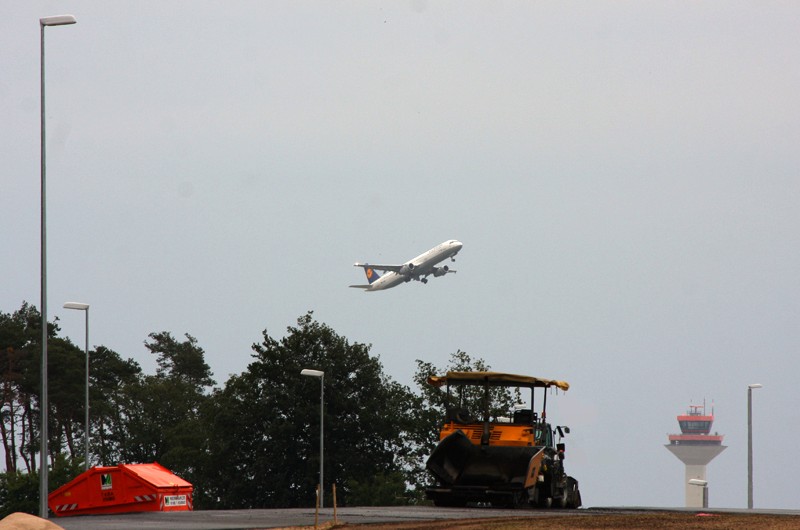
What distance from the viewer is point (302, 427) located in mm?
77375

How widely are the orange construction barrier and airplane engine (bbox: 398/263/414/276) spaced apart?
81.0 m

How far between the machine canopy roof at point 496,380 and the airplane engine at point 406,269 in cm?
8186

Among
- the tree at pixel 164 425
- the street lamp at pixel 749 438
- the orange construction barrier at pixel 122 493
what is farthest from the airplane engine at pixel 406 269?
the orange construction barrier at pixel 122 493

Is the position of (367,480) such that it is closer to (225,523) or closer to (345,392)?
(345,392)

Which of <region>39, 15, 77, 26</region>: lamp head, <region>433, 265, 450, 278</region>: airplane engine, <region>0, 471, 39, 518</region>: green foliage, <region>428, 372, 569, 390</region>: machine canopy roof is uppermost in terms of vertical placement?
<region>39, 15, 77, 26</region>: lamp head

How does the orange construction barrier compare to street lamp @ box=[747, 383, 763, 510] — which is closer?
the orange construction barrier

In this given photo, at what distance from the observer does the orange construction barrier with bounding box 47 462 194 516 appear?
30875 mm

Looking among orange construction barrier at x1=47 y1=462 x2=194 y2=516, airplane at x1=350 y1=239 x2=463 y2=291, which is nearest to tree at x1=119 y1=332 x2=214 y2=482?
airplane at x1=350 y1=239 x2=463 y2=291

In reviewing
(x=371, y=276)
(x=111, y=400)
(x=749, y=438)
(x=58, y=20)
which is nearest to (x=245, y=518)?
(x=58, y=20)

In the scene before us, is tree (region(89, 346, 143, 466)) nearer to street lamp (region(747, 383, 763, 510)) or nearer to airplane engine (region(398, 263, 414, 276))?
airplane engine (region(398, 263, 414, 276))

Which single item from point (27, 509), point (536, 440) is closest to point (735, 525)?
point (536, 440)

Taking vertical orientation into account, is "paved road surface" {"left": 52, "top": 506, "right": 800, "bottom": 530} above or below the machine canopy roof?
below

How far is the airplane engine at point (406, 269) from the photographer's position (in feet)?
371

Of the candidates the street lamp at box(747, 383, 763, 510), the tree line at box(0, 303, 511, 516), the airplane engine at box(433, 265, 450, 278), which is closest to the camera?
the street lamp at box(747, 383, 763, 510)
